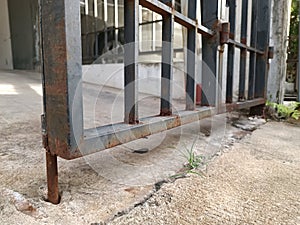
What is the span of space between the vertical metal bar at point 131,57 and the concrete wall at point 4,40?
7.13 meters

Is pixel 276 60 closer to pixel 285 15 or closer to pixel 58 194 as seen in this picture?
pixel 285 15

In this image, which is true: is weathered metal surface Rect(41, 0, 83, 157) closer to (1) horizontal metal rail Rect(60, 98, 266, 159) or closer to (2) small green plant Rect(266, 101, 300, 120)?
(1) horizontal metal rail Rect(60, 98, 266, 159)

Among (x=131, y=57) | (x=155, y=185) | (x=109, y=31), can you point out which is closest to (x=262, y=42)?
(x=131, y=57)

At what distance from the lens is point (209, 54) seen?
45.2 inches

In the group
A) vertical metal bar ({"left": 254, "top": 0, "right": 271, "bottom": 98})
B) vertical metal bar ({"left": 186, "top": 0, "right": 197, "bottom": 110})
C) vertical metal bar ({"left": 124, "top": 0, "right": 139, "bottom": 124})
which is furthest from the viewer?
vertical metal bar ({"left": 254, "top": 0, "right": 271, "bottom": 98})

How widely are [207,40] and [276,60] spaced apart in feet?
3.58

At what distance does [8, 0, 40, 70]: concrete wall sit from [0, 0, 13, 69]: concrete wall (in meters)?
0.10

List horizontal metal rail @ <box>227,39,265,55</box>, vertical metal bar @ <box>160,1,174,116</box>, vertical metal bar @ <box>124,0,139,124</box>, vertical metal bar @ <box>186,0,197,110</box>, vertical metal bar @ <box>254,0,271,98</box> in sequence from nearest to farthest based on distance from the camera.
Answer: vertical metal bar @ <box>124,0,139,124</box> → vertical metal bar @ <box>160,1,174,116</box> → vertical metal bar @ <box>186,0,197,110</box> → horizontal metal rail @ <box>227,39,265,55</box> → vertical metal bar @ <box>254,0,271,98</box>

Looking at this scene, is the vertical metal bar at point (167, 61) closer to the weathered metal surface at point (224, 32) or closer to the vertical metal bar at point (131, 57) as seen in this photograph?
the vertical metal bar at point (131, 57)

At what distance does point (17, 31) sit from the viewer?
21.9 feet

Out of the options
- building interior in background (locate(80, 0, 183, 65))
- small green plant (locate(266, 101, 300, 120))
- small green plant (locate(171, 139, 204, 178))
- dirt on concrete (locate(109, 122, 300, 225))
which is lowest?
dirt on concrete (locate(109, 122, 300, 225))

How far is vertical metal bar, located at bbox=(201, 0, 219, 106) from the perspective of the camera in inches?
43.9

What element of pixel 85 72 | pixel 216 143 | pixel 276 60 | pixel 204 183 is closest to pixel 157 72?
pixel 276 60

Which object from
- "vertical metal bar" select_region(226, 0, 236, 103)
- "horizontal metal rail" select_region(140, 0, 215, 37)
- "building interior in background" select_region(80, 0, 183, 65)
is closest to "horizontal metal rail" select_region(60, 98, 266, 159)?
"horizontal metal rail" select_region(140, 0, 215, 37)
